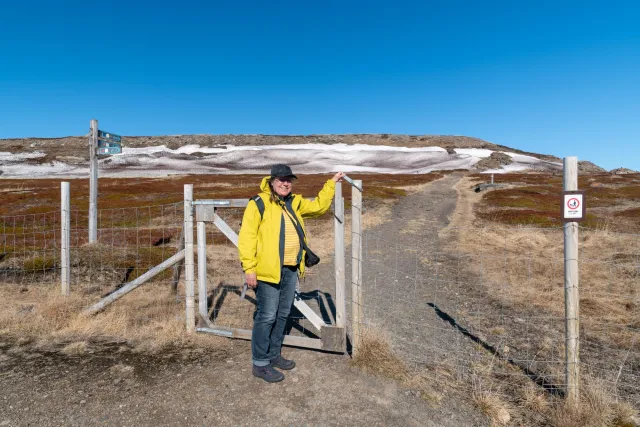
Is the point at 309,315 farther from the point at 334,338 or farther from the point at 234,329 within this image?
the point at 234,329

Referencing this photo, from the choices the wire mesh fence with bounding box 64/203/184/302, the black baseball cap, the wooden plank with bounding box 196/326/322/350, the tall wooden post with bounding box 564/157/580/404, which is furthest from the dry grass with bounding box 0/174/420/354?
the tall wooden post with bounding box 564/157/580/404

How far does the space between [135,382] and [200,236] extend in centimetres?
222

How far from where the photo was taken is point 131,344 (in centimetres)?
586

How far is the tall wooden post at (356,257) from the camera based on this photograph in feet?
16.6

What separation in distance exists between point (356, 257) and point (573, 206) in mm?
2435

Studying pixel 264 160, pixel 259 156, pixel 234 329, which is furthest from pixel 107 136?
pixel 259 156

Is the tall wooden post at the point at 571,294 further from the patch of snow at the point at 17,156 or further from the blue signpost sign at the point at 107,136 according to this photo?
the patch of snow at the point at 17,156

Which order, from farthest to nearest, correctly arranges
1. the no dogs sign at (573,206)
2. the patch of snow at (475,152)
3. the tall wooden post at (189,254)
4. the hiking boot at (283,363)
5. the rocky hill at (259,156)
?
the patch of snow at (475,152)
the rocky hill at (259,156)
the tall wooden post at (189,254)
the hiking boot at (283,363)
the no dogs sign at (573,206)

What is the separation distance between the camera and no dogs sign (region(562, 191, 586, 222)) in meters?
4.09

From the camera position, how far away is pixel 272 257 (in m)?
4.62

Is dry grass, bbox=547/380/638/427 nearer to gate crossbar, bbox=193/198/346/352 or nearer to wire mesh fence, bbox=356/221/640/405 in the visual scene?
wire mesh fence, bbox=356/221/640/405

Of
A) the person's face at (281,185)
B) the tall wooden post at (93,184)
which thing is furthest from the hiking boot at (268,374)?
the tall wooden post at (93,184)

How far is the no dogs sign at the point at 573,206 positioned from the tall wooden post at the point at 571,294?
12 cm

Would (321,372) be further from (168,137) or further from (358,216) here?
(168,137)
